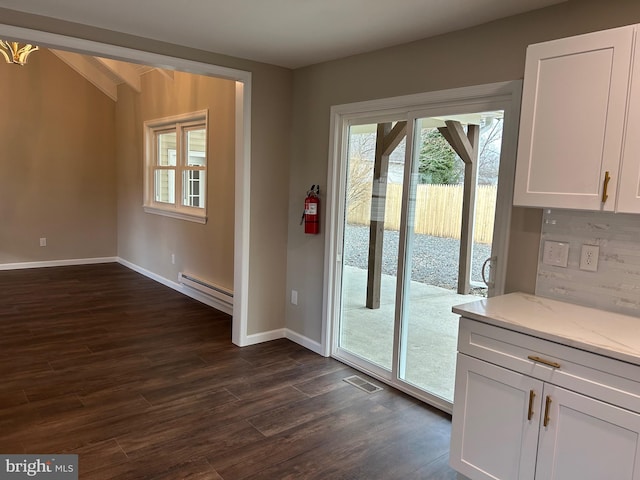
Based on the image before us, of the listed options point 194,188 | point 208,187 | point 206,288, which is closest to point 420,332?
point 206,288

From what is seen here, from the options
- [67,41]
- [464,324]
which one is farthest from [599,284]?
[67,41]

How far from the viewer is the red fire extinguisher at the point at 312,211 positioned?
12.8ft

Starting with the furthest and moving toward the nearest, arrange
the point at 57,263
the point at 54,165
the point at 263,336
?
the point at 57,263 → the point at 54,165 → the point at 263,336

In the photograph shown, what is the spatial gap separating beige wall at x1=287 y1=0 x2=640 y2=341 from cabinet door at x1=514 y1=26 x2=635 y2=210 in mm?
350

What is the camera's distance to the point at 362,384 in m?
3.46

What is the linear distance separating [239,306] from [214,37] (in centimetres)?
221

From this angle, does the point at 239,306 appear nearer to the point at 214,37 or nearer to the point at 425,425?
the point at 425,425

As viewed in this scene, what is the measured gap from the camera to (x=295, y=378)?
352 cm

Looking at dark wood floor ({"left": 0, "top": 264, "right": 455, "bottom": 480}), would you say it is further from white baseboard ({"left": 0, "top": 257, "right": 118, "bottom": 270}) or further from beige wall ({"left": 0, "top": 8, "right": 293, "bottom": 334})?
white baseboard ({"left": 0, "top": 257, "right": 118, "bottom": 270})

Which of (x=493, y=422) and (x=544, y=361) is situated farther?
(x=493, y=422)

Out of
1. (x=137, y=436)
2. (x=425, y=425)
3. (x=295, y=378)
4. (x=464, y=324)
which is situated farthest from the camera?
(x=295, y=378)

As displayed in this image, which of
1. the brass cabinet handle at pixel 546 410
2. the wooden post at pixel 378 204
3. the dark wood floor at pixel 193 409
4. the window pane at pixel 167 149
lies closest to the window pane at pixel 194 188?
the window pane at pixel 167 149

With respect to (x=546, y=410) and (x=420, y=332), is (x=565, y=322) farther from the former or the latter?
(x=420, y=332)

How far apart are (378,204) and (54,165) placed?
18.9 feet
